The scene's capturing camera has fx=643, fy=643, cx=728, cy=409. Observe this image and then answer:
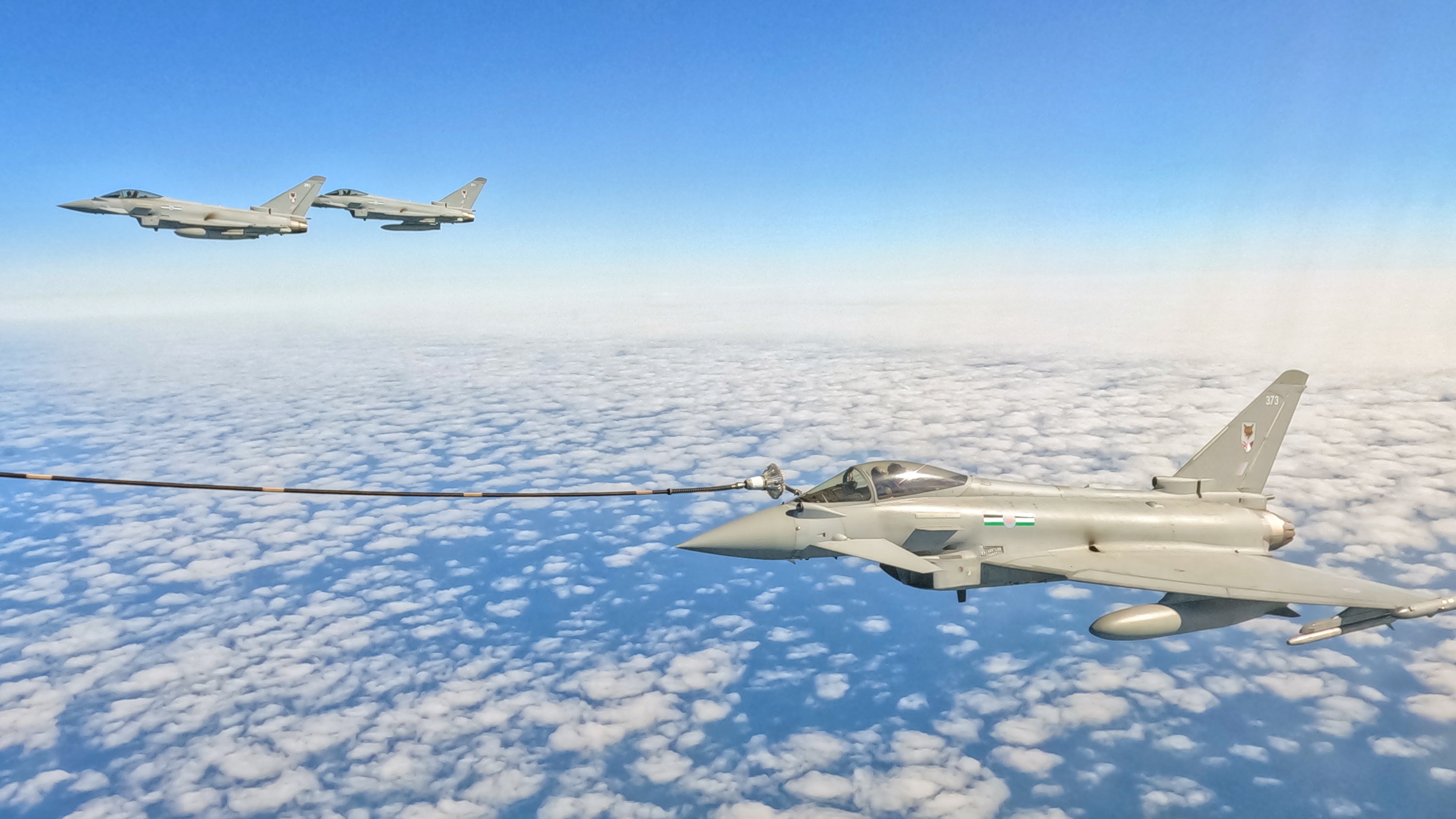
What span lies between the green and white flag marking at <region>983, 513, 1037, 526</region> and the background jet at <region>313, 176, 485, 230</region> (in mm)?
28434

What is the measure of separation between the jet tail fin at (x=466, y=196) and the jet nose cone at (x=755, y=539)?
27751 millimetres

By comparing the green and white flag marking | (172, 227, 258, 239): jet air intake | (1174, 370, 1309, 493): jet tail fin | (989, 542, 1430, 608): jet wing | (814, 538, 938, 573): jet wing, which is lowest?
(989, 542, 1430, 608): jet wing

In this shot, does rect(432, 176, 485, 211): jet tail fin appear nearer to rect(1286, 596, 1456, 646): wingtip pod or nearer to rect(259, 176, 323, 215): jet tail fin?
rect(259, 176, 323, 215): jet tail fin

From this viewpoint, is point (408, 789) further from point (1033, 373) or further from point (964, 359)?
point (964, 359)

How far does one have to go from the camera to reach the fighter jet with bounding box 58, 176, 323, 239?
Result: 76.6 ft

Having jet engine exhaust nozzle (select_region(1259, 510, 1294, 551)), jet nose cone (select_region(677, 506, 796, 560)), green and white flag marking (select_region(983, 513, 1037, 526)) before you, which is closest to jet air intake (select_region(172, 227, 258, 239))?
jet nose cone (select_region(677, 506, 796, 560))

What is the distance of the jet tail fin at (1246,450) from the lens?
605 inches

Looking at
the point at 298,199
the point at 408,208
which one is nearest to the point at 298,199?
the point at 298,199

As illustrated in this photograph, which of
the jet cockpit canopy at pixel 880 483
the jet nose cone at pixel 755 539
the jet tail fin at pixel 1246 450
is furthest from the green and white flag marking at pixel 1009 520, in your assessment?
the jet tail fin at pixel 1246 450

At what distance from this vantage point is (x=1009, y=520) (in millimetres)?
13281

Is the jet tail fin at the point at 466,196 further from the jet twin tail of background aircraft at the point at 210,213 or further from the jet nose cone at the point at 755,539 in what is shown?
the jet nose cone at the point at 755,539

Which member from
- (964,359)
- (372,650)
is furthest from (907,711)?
(964,359)

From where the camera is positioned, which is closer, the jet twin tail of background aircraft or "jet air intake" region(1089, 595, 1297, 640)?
"jet air intake" region(1089, 595, 1297, 640)

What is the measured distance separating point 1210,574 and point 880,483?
21.1ft
